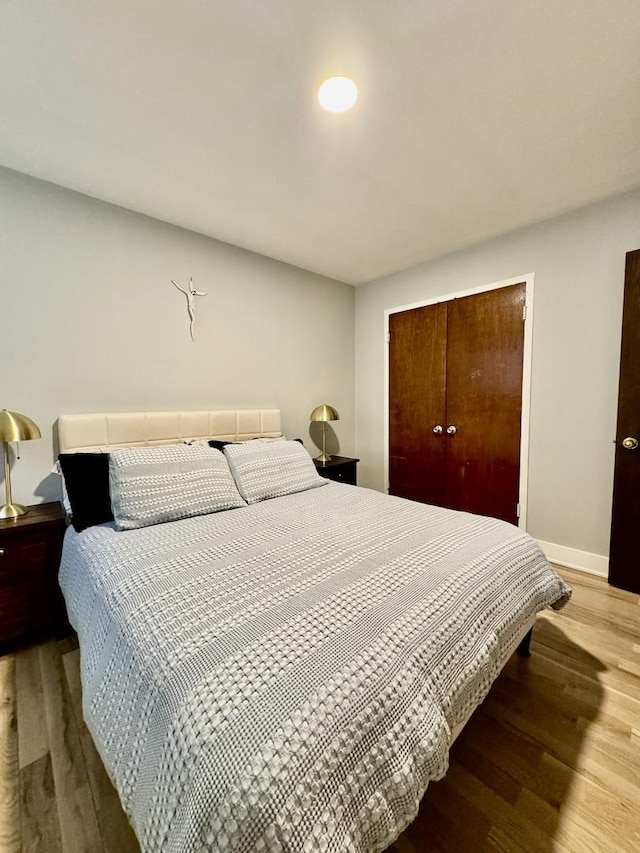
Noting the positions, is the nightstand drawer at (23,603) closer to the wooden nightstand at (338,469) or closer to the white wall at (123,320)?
the white wall at (123,320)

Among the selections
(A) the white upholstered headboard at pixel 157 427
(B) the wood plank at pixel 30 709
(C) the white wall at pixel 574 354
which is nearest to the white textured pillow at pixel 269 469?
(A) the white upholstered headboard at pixel 157 427

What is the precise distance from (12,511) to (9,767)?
44.4 inches

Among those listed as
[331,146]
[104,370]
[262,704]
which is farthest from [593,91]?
[104,370]

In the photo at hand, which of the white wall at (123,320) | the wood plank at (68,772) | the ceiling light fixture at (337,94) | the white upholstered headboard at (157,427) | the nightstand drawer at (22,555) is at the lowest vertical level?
the wood plank at (68,772)

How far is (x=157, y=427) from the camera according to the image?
2418mm

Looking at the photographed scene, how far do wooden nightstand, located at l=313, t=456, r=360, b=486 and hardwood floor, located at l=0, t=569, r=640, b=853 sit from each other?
186 centimetres

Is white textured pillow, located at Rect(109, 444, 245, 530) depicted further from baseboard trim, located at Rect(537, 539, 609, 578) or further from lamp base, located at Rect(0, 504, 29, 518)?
baseboard trim, located at Rect(537, 539, 609, 578)

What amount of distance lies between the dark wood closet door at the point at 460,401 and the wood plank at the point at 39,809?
9.80 feet

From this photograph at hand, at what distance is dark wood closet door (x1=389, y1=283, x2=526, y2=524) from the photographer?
2.78 metres

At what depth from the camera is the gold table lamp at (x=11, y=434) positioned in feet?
5.58

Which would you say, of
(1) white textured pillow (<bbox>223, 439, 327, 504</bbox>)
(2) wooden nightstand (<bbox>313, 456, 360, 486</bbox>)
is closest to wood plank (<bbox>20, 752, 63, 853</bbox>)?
(1) white textured pillow (<bbox>223, 439, 327, 504</bbox>)

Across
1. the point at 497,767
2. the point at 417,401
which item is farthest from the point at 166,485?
the point at 417,401

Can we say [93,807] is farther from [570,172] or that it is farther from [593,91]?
[570,172]

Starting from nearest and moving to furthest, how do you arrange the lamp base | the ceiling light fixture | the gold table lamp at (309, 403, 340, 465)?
the ceiling light fixture → the lamp base → the gold table lamp at (309, 403, 340, 465)
